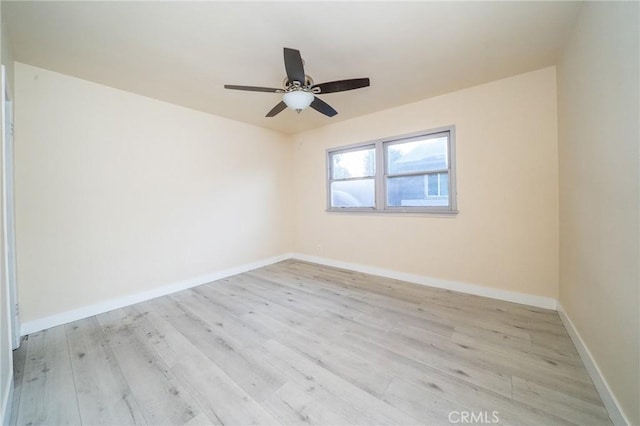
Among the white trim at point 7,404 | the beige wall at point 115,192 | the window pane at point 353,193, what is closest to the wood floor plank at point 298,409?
the white trim at point 7,404

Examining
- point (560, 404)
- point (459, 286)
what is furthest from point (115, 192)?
point (459, 286)

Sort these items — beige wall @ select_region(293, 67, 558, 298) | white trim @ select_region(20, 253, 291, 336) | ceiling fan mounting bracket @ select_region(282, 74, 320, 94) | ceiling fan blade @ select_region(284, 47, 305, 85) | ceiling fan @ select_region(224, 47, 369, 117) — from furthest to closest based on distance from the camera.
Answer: beige wall @ select_region(293, 67, 558, 298), white trim @ select_region(20, 253, 291, 336), ceiling fan mounting bracket @ select_region(282, 74, 320, 94), ceiling fan @ select_region(224, 47, 369, 117), ceiling fan blade @ select_region(284, 47, 305, 85)

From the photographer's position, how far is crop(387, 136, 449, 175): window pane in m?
3.29

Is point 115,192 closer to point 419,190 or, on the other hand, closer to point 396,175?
point 396,175

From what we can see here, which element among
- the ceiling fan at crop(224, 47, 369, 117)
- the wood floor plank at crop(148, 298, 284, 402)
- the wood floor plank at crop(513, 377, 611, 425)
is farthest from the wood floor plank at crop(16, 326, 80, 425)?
the wood floor plank at crop(513, 377, 611, 425)

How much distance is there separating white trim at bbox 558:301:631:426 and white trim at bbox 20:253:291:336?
161 inches

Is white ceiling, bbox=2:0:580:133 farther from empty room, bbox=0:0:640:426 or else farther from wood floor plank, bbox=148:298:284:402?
wood floor plank, bbox=148:298:284:402

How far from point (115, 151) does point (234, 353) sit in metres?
2.74

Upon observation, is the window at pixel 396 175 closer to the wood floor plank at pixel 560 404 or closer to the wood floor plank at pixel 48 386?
the wood floor plank at pixel 560 404

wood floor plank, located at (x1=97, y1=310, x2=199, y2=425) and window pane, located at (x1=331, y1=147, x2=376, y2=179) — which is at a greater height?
window pane, located at (x1=331, y1=147, x2=376, y2=179)

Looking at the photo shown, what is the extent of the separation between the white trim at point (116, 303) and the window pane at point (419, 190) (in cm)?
288

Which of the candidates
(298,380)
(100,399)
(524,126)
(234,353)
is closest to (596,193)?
(524,126)
